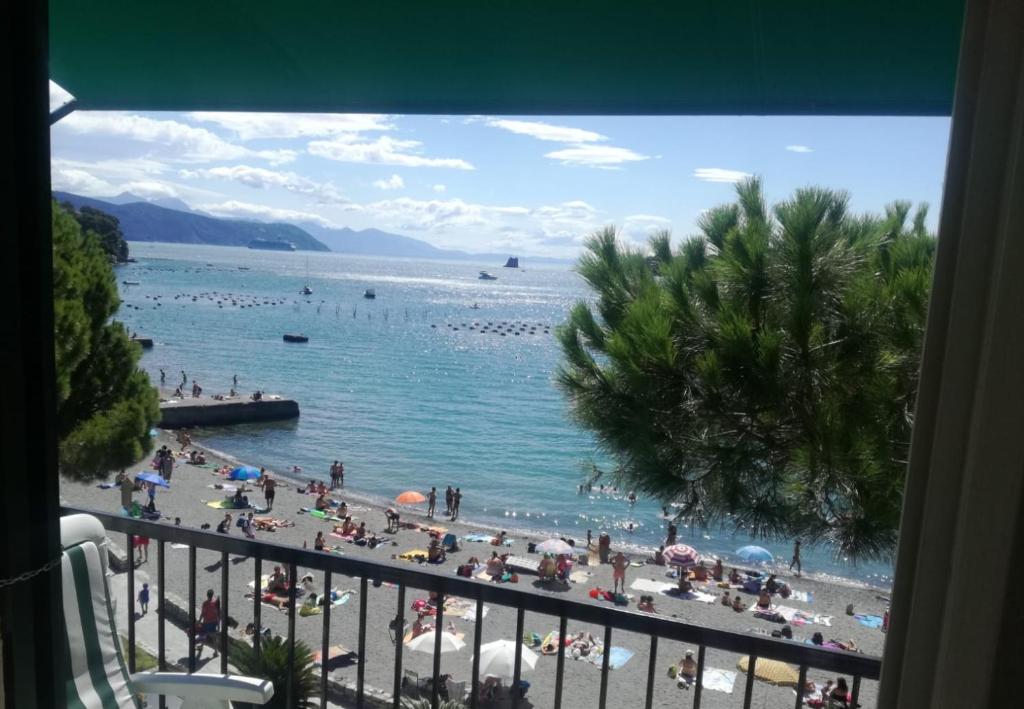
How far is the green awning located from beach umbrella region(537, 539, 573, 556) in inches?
576

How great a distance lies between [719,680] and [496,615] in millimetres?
4336

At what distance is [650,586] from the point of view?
47.9ft

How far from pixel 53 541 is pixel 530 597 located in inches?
37.0

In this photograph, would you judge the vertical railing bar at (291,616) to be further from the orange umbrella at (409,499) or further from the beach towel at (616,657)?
the orange umbrella at (409,499)

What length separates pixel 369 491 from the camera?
82.1 ft

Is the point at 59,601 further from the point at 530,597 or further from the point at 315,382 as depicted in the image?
the point at 315,382

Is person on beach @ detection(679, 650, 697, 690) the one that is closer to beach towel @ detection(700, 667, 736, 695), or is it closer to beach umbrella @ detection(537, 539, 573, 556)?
beach towel @ detection(700, 667, 736, 695)

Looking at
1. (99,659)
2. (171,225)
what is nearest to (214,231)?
(171,225)

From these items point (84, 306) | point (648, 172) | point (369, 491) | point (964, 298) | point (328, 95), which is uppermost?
point (648, 172)

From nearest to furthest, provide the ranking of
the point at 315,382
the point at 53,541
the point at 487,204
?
the point at 53,541
the point at 315,382
the point at 487,204

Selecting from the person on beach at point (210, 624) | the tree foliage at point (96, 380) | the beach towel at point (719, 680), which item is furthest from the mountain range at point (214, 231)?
the beach towel at point (719, 680)

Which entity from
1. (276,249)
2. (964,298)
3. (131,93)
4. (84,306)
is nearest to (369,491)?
(84,306)

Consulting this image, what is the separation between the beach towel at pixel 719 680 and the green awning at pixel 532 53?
9.38 metres

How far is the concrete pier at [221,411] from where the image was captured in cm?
2739
